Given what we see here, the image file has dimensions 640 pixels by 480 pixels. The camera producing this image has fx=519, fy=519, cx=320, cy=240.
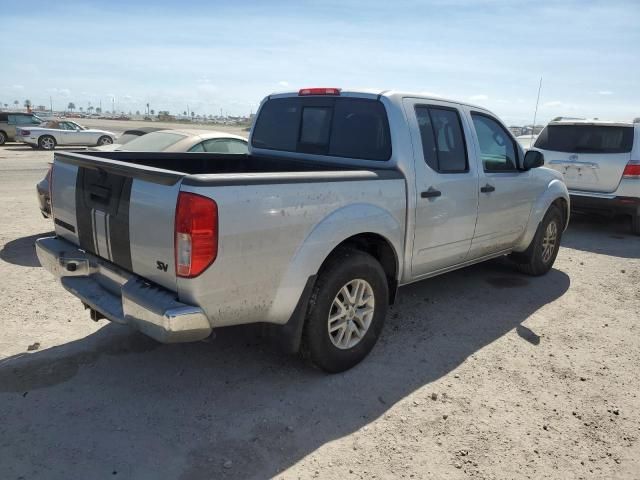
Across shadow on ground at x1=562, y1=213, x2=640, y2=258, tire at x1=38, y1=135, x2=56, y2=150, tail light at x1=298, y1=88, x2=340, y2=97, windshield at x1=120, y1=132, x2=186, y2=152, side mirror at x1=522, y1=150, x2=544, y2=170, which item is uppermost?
tail light at x1=298, y1=88, x2=340, y2=97

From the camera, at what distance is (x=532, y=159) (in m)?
5.25

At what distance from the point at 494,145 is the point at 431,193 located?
143 cm

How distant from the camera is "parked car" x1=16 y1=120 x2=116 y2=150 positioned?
22.3 m

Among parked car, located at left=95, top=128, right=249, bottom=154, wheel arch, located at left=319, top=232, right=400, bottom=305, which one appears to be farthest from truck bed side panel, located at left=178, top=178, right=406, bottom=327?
parked car, located at left=95, top=128, right=249, bottom=154

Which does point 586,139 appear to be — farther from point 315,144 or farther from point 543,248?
point 315,144

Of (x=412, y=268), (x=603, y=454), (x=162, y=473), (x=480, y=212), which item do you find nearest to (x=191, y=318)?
(x=162, y=473)

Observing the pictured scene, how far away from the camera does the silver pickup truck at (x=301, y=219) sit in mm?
2791

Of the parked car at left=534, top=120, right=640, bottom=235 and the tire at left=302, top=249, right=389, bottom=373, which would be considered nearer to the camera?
the tire at left=302, top=249, right=389, bottom=373

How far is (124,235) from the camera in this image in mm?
3066

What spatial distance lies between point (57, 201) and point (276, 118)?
206 cm

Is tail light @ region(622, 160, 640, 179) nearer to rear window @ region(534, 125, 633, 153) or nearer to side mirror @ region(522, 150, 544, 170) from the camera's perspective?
rear window @ region(534, 125, 633, 153)

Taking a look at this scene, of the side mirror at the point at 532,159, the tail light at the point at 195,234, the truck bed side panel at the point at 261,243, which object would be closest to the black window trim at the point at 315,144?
the truck bed side panel at the point at 261,243

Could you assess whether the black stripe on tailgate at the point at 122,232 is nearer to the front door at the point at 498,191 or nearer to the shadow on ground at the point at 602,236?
the front door at the point at 498,191

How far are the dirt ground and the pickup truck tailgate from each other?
756 mm
